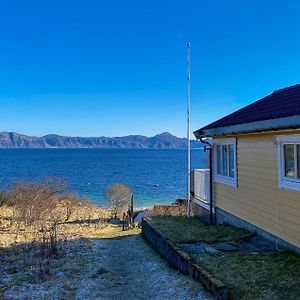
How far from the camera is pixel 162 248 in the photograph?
11.0 meters

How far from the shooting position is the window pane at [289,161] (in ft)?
27.8

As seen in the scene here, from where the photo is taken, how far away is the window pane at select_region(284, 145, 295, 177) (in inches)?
334

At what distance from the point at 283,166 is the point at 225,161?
4.45 metres

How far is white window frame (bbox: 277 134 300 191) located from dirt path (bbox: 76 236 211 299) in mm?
2947

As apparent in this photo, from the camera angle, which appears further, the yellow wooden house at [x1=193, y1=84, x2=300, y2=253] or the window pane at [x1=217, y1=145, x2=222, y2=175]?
the window pane at [x1=217, y1=145, x2=222, y2=175]

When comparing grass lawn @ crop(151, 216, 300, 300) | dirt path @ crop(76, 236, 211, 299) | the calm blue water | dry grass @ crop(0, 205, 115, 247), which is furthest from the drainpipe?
the calm blue water

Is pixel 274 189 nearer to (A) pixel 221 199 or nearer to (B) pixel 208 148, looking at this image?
(A) pixel 221 199

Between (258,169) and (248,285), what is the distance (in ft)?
13.6

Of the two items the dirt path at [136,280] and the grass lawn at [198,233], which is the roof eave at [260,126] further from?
the dirt path at [136,280]

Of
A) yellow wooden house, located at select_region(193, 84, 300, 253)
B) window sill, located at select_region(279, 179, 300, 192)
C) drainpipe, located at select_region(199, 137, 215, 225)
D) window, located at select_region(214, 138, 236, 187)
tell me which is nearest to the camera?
window sill, located at select_region(279, 179, 300, 192)

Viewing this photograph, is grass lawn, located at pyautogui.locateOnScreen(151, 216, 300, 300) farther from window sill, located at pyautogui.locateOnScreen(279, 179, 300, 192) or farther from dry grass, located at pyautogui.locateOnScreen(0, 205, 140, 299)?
dry grass, located at pyautogui.locateOnScreen(0, 205, 140, 299)

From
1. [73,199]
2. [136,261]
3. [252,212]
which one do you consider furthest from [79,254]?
[73,199]

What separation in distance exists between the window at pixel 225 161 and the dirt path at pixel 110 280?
133 inches

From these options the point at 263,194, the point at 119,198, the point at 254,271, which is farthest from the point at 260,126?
the point at 119,198
